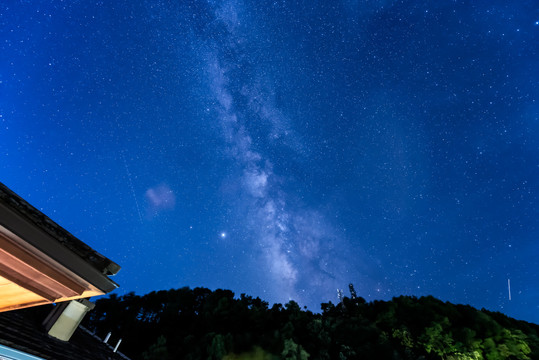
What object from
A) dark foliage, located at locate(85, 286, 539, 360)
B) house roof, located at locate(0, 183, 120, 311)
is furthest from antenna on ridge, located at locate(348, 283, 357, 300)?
house roof, located at locate(0, 183, 120, 311)

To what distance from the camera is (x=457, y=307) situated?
22484mm

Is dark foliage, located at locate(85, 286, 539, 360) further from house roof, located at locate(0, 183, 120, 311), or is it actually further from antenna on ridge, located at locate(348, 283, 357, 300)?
antenna on ridge, located at locate(348, 283, 357, 300)

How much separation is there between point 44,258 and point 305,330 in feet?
76.0

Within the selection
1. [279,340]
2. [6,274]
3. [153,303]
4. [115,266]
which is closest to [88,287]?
[115,266]

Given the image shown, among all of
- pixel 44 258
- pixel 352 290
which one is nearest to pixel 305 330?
pixel 44 258

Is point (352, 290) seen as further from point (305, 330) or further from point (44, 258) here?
point (44, 258)

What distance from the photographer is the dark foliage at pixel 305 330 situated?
1767 centimetres

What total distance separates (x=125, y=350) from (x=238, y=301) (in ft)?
33.3

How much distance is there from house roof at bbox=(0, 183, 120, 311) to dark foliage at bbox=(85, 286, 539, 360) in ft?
53.9

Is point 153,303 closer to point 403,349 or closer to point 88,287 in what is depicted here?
point 403,349

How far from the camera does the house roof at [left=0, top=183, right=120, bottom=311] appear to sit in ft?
4.69

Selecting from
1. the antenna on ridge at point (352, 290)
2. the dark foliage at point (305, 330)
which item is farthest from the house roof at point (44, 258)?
the antenna on ridge at point (352, 290)

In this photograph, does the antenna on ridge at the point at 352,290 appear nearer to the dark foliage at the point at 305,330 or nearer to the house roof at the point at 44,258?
the dark foliage at the point at 305,330

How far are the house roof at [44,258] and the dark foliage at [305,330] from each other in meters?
16.4
